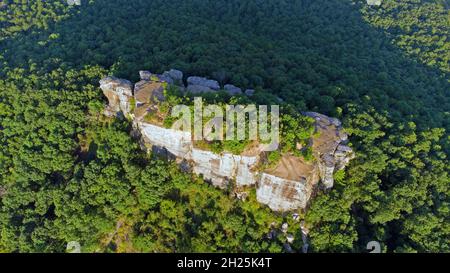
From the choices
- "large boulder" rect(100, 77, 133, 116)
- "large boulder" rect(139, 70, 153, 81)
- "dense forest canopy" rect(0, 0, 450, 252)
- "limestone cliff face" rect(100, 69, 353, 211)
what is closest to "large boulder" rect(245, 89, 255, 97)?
"limestone cliff face" rect(100, 69, 353, 211)

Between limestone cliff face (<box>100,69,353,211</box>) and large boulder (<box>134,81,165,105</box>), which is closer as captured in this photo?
limestone cliff face (<box>100,69,353,211</box>)

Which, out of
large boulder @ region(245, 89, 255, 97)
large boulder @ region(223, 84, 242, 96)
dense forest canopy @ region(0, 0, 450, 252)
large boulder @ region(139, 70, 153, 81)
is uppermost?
large boulder @ region(139, 70, 153, 81)

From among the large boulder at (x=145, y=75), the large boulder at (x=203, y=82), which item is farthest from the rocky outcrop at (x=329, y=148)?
the large boulder at (x=145, y=75)

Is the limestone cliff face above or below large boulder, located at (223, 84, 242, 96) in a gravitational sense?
below

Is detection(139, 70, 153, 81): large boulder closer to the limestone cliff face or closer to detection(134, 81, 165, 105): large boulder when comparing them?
the limestone cliff face

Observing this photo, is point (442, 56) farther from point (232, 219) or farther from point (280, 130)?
point (232, 219)

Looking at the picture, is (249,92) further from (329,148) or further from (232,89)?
(329,148)

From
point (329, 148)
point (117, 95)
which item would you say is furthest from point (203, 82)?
point (329, 148)
